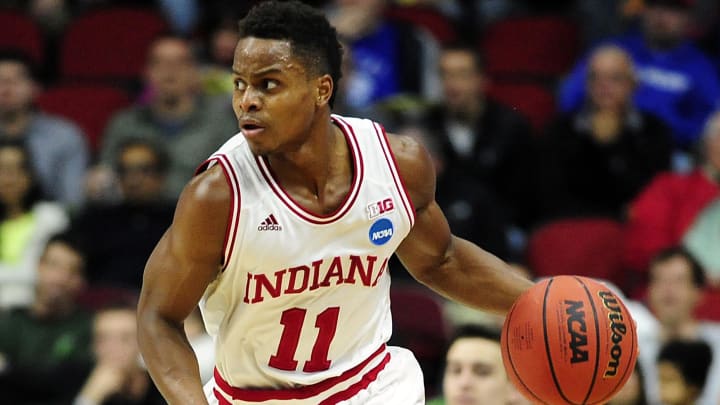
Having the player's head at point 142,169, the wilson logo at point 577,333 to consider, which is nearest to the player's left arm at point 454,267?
the wilson logo at point 577,333

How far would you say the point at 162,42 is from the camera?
30.6ft

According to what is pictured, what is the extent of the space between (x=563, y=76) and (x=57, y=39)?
3914 mm

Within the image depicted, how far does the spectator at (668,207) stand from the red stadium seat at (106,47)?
408cm

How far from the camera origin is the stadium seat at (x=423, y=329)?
7.53 metres

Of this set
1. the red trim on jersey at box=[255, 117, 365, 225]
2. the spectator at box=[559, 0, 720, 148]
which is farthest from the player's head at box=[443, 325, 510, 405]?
the spectator at box=[559, 0, 720, 148]

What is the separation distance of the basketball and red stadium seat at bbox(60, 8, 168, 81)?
6375mm

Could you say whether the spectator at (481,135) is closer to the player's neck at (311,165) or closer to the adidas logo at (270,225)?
the player's neck at (311,165)

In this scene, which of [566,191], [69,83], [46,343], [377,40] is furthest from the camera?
[69,83]

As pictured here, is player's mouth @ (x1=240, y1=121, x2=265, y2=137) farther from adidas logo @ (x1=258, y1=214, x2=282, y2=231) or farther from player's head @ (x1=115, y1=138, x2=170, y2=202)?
player's head @ (x1=115, y1=138, x2=170, y2=202)

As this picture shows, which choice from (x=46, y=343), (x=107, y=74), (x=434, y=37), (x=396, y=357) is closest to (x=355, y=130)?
(x=396, y=357)

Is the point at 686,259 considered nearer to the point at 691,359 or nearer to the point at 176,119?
the point at 691,359

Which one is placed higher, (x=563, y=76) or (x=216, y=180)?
(x=216, y=180)

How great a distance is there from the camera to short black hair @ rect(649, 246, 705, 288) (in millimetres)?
7742

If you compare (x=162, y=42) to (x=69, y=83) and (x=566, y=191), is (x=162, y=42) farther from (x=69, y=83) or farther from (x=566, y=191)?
(x=566, y=191)
